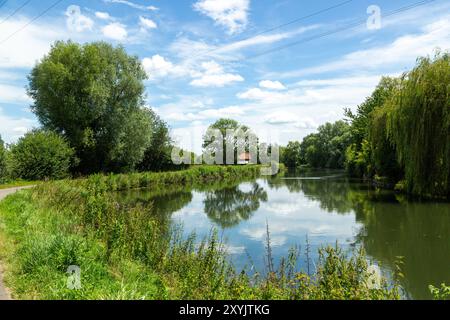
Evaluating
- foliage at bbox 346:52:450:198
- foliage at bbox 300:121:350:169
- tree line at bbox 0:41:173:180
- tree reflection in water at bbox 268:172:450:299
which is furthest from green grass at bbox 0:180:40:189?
foliage at bbox 300:121:350:169

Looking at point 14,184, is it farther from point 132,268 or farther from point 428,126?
point 428,126

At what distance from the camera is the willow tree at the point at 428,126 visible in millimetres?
20125

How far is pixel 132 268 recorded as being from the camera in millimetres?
7152

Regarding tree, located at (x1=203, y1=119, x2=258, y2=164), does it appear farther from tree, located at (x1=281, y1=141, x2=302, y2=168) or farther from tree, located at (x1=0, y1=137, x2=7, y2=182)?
tree, located at (x1=0, y1=137, x2=7, y2=182)

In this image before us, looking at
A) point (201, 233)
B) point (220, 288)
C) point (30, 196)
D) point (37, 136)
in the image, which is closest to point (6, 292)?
point (220, 288)

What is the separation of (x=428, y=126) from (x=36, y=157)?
23.8 meters

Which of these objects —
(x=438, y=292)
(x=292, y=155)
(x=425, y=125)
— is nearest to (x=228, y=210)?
(x=425, y=125)

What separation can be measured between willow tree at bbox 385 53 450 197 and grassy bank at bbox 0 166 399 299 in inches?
588

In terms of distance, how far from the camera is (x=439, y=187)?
68.0 feet

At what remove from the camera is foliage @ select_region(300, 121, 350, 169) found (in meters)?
73.2

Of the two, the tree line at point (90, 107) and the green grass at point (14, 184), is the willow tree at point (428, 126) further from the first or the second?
the tree line at point (90, 107)

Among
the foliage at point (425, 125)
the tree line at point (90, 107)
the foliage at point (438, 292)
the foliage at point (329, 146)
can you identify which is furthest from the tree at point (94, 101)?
the foliage at point (329, 146)
